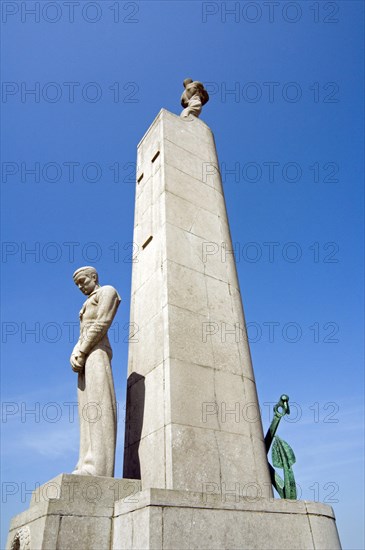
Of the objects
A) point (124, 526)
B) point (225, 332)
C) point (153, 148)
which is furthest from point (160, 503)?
point (153, 148)

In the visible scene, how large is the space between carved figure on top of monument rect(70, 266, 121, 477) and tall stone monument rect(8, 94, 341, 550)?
19.2 inches

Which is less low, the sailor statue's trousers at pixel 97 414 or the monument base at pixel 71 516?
the sailor statue's trousers at pixel 97 414

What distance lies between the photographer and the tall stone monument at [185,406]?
200 inches

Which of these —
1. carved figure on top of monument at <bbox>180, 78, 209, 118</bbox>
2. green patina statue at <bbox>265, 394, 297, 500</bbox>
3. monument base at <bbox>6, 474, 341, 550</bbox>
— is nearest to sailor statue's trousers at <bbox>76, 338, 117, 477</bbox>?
monument base at <bbox>6, 474, 341, 550</bbox>

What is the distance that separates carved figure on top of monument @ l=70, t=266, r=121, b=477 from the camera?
20.0ft

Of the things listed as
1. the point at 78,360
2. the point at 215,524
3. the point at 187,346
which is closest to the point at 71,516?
the point at 215,524

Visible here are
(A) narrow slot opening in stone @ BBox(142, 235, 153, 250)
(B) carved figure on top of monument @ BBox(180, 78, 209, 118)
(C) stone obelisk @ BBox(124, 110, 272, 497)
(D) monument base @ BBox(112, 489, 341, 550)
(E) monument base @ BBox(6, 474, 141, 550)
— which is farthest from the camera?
(B) carved figure on top of monument @ BBox(180, 78, 209, 118)

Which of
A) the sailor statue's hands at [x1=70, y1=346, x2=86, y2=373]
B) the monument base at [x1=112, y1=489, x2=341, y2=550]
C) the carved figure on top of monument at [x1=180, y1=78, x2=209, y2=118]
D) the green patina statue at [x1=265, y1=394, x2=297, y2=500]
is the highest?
the carved figure on top of monument at [x1=180, y1=78, x2=209, y2=118]

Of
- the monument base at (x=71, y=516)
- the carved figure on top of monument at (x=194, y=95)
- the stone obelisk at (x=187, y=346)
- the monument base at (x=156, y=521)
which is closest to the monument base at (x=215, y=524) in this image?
the monument base at (x=156, y=521)

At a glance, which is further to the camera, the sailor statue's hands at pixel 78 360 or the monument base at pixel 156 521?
the sailor statue's hands at pixel 78 360

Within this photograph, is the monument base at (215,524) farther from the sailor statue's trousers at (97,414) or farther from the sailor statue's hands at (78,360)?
the sailor statue's hands at (78,360)

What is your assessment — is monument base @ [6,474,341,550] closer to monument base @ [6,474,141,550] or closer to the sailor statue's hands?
monument base @ [6,474,141,550]

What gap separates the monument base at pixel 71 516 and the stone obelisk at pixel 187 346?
83 centimetres

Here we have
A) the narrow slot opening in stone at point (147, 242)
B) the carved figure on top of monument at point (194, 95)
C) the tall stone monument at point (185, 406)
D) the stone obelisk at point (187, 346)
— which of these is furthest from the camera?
the carved figure on top of monument at point (194, 95)
